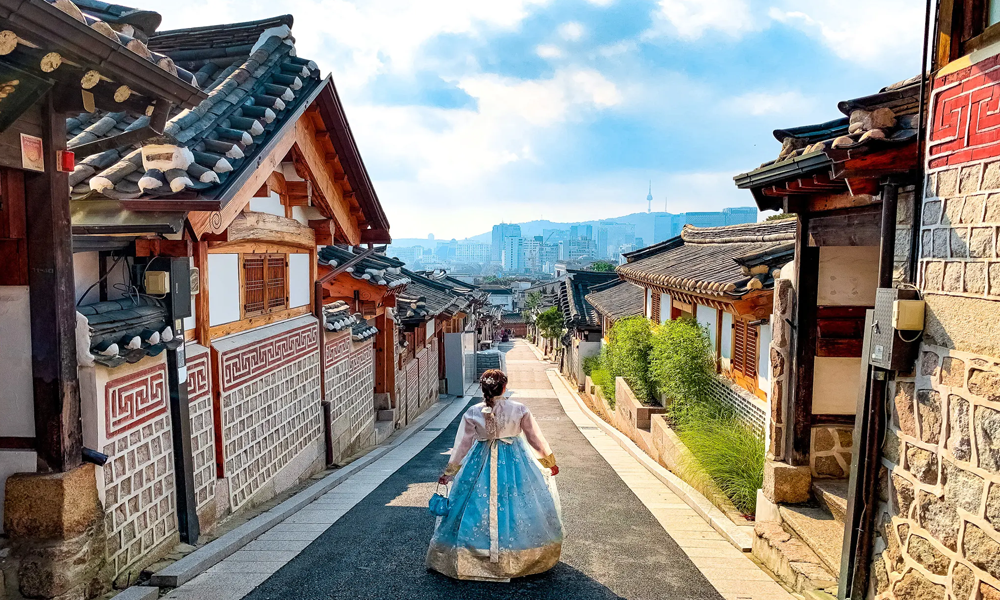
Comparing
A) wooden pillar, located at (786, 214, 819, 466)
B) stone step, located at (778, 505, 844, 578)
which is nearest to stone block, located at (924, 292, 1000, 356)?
stone step, located at (778, 505, 844, 578)

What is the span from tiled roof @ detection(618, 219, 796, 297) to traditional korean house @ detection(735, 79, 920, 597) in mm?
995

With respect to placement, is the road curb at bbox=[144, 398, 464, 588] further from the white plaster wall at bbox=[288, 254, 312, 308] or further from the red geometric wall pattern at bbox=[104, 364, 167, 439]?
the white plaster wall at bbox=[288, 254, 312, 308]

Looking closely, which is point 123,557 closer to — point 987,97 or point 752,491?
point 752,491

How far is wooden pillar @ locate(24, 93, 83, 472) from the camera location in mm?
4195

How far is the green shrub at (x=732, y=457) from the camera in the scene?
7.07m

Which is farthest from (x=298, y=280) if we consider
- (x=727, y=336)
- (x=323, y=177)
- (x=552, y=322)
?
(x=552, y=322)

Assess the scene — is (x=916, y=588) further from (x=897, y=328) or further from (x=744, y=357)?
(x=744, y=357)

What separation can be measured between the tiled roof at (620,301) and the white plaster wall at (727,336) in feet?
25.0

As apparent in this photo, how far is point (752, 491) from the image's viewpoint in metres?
7.00

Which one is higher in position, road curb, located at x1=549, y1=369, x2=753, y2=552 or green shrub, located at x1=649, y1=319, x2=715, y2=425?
green shrub, located at x1=649, y1=319, x2=715, y2=425

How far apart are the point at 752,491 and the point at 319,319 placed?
276 inches

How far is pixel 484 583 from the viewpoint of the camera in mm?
4887

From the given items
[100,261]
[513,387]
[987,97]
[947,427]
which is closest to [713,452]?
[947,427]

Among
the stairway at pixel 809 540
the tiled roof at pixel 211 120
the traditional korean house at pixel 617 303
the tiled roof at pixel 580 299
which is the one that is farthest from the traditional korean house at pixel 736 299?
the tiled roof at pixel 580 299
